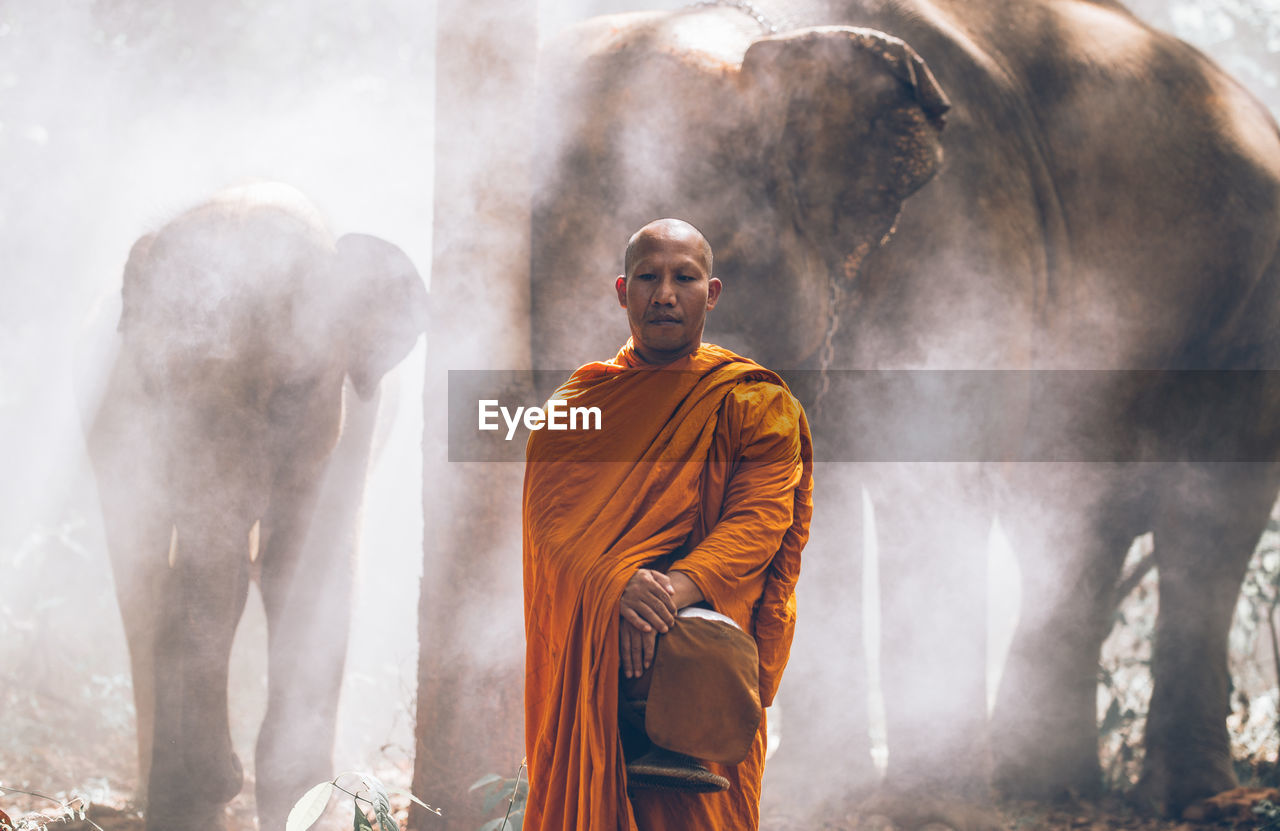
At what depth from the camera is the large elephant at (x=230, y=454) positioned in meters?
2.74

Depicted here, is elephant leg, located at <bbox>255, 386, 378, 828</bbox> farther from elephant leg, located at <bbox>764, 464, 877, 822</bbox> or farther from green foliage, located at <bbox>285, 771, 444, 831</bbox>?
elephant leg, located at <bbox>764, 464, 877, 822</bbox>

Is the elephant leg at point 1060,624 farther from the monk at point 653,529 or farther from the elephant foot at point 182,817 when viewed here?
the elephant foot at point 182,817

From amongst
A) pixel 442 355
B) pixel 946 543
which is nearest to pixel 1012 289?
pixel 946 543

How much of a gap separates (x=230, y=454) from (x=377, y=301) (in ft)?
2.02

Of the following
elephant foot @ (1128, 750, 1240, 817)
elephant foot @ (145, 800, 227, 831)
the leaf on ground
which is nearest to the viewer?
the leaf on ground

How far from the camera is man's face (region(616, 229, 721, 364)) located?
1854 mm

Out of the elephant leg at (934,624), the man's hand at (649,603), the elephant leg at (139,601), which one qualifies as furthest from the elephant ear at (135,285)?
the elephant leg at (934,624)

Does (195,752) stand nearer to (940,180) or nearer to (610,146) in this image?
(610,146)

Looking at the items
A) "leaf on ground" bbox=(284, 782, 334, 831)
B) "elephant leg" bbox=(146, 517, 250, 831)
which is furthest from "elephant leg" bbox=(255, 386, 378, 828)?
"leaf on ground" bbox=(284, 782, 334, 831)

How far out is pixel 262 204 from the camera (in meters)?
3.11

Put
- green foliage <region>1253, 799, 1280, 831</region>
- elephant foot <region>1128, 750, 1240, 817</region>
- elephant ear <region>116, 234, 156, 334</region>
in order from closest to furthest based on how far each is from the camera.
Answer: elephant ear <region>116, 234, 156, 334</region>, green foliage <region>1253, 799, 1280, 831</region>, elephant foot <region>1128, 750, 1240, 817</region>

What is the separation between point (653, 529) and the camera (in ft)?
5.99

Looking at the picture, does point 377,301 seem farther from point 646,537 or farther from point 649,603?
point 649,603

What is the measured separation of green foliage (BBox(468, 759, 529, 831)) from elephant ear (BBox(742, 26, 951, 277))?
155 centimetres
